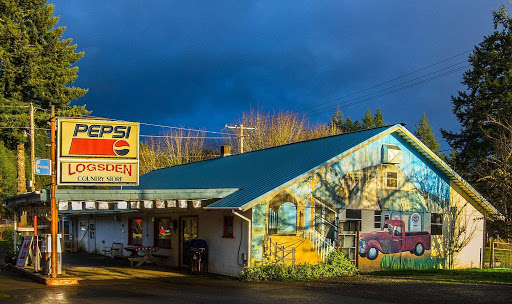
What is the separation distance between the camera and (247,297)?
46.9 feet

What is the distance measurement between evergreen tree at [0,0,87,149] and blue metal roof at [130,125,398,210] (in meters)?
14.9

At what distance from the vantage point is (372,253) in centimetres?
2105

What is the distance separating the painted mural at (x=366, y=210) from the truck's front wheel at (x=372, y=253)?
0.04m

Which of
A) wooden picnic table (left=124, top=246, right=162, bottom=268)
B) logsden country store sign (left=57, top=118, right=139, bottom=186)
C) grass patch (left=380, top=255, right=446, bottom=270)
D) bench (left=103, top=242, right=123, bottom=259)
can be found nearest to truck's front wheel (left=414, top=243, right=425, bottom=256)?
grass patch (left=380, top=255, right=446, bottom=270)

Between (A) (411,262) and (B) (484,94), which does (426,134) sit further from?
(A) (411,262)

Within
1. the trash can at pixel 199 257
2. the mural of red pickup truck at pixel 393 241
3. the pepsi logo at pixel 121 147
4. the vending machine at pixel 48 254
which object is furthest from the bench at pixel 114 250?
the mural of red pickup truck at pixel 393 241

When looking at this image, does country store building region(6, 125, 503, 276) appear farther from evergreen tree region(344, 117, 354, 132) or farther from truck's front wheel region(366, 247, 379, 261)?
evergreen tree region(344, 117, 354, 132)

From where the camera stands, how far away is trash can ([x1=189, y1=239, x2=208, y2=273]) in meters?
20.6

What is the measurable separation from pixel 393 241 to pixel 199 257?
765 centimetres

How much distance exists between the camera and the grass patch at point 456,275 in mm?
18703

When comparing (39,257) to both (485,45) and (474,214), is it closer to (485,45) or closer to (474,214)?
(474,214)

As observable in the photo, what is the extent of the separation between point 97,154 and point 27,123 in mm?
22555

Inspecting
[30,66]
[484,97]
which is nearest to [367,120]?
[484,97]

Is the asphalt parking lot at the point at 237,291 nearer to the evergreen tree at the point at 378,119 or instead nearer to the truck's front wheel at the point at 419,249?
the truck's front wheel at the point at 419,249
